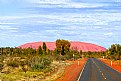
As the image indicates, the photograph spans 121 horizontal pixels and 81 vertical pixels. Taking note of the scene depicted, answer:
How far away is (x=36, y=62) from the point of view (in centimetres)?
4956

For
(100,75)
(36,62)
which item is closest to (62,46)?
(36,62)

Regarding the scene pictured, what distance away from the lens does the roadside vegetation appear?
1513 inches

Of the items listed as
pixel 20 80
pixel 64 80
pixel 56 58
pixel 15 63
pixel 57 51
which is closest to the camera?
pixel 20 80

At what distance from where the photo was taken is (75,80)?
31203 millimetres

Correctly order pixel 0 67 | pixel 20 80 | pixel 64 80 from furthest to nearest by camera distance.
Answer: pixel 0 67, pixel 64 80, pixel 20 80

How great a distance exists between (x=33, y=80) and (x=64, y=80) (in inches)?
144

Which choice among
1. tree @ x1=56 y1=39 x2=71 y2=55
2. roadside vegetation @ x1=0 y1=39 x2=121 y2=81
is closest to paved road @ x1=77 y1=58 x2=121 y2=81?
roadside vegetation @ x1=0 y1=39 x2=121 y2=81

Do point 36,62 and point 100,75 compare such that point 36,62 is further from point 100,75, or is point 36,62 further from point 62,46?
point 62,46

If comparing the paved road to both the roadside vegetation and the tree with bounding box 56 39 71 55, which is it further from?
the tree with bounding box 56 39 71 55

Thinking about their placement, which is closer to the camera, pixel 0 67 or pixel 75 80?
pixel 75 80

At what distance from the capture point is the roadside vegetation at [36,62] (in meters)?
38.4

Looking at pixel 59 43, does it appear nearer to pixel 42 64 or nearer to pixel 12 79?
pixel 42 64

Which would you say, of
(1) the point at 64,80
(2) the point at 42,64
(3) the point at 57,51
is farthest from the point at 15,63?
(3) the point at 57,51

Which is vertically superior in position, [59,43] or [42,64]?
[59,43]
